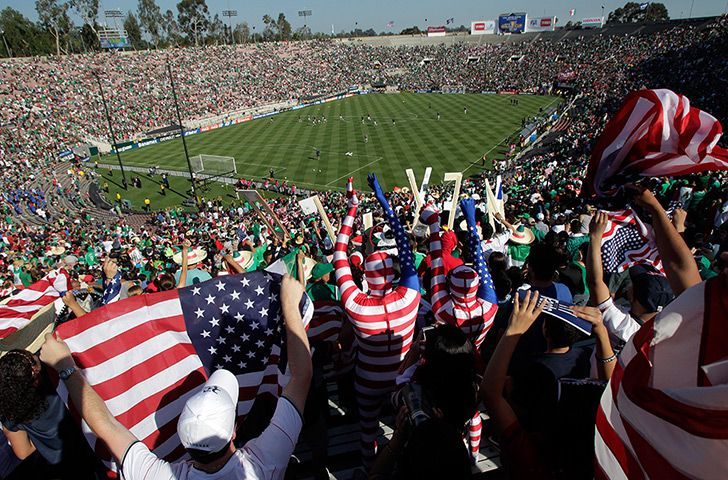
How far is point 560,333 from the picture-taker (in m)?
2.82

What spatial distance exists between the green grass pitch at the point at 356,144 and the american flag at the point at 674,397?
1172 inches

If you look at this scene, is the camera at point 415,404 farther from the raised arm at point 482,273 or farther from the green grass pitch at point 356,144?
the green grass pitch at point 356,144

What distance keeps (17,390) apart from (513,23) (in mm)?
111532

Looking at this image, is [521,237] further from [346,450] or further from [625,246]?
[346,450]

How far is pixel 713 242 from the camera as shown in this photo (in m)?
8.12

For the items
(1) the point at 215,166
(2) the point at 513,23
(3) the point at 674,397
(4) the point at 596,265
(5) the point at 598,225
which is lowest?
(1) the point at 215,166

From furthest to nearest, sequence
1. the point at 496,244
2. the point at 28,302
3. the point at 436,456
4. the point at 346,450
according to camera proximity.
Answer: the point at 496,244, the point at 28,302, the point at 346,450, the point at 436,456

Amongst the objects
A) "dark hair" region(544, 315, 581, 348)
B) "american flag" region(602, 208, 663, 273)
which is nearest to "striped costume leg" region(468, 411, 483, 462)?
"dark hair" region(544, 315, 581, 348)

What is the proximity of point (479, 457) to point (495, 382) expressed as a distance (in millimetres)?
1804

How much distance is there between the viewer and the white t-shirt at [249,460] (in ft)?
7.30

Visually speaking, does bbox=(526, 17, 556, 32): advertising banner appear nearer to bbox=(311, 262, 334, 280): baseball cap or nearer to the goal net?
the goal net

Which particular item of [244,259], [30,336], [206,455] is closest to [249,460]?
[206,455]

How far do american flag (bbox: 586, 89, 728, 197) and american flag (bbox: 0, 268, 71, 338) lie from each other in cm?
665

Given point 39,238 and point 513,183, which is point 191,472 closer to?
point 513,183
